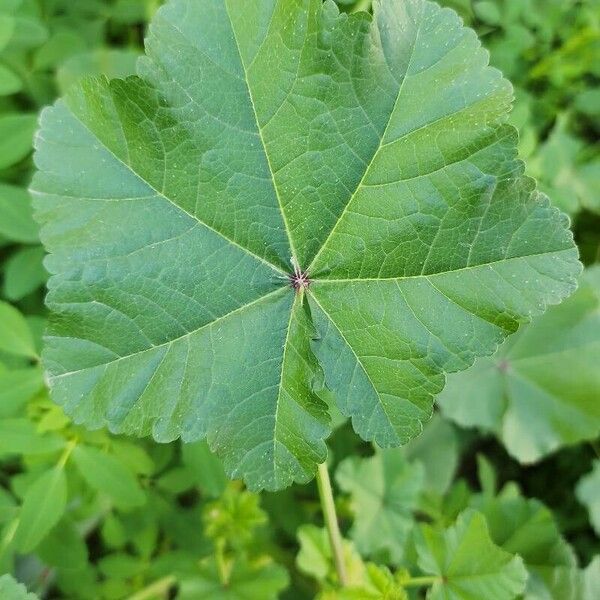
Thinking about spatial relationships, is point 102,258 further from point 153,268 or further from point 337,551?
point 337,551

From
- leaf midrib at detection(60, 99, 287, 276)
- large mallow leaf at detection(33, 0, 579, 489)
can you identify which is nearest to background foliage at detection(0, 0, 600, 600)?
large mallow leaf at detection(33, 0, 579, 489)

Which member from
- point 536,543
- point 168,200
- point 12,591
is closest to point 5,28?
point 168,200

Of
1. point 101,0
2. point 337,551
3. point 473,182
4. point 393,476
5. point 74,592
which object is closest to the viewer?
point 473,182

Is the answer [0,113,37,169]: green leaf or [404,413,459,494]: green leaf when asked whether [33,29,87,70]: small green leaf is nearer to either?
[0,113,37,169]: green leaf

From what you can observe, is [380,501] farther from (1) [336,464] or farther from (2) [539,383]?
(2) [539,383]

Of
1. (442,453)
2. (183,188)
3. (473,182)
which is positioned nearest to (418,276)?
(473,182)

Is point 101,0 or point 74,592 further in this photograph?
point 101,0
